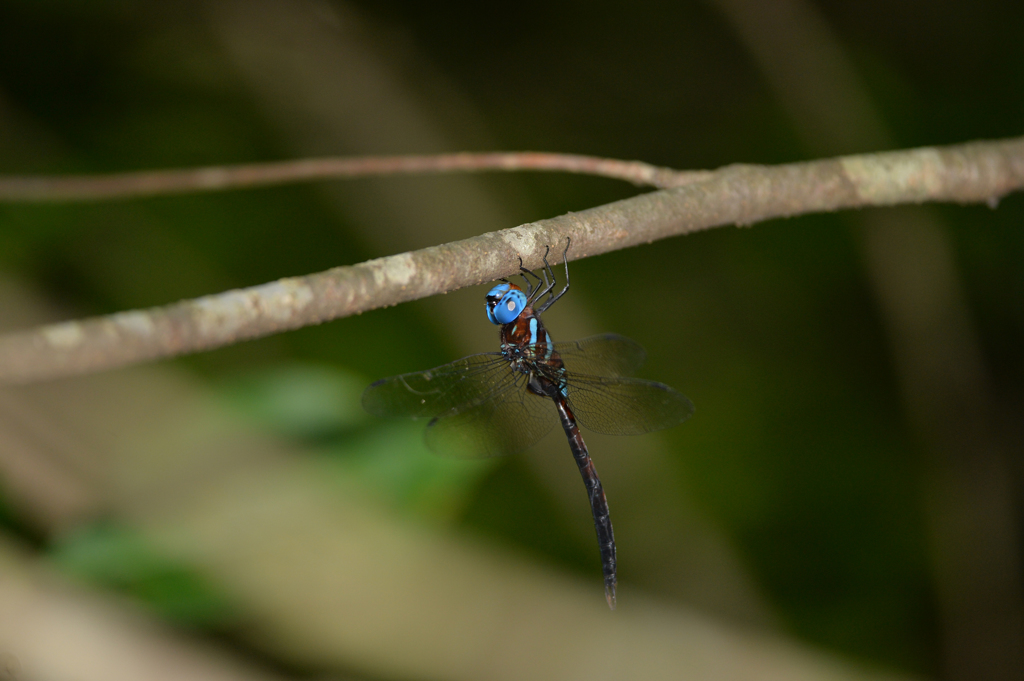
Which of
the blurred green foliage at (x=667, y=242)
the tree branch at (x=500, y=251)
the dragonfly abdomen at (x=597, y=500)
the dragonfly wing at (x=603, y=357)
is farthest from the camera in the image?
the blurred green foliage at (x=667, y=242)

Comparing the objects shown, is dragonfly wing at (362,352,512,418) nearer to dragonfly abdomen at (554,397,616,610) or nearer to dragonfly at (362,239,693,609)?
dragonfly at (362,239,693,609)

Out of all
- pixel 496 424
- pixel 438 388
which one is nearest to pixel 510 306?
pixel 438 388

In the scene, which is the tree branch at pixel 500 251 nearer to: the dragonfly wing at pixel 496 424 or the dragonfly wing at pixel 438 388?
the dragonfly wing at pixel 438 388

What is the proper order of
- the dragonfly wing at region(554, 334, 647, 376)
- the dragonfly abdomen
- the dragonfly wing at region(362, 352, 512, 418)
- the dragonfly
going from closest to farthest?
the dragonfly wing at region(362, 352, 512, 418)
the dragonfly
the dragonfly abdomen
the dragonfly wing at region(554, 334, 647, 376)

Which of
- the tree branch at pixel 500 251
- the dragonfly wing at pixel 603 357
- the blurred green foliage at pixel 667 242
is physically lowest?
the tree branch at pixel 500 251

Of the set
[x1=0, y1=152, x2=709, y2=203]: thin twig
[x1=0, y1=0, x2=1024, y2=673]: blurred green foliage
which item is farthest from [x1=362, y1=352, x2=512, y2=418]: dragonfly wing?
[x1=0, y1=0, x2=1024, y2=673]: blurred green foliage

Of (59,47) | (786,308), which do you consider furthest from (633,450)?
(59,47)

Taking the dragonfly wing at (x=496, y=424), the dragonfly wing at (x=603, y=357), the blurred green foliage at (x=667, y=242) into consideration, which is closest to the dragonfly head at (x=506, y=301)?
the dragonfly wing at (x=496, y=424)

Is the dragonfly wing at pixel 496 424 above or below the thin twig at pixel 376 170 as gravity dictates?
below
